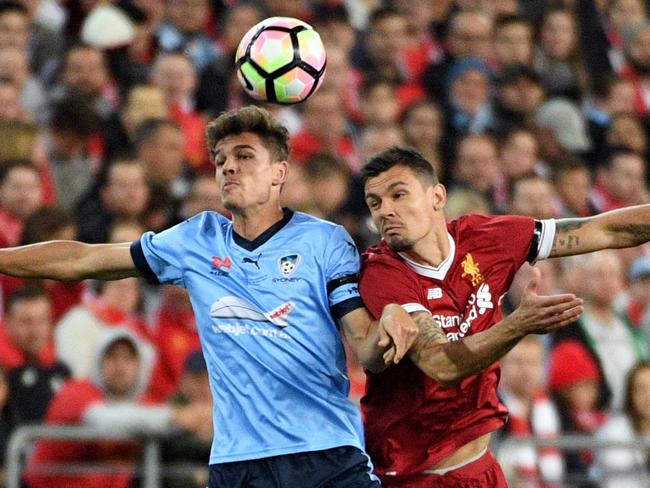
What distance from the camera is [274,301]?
5621 millimetres

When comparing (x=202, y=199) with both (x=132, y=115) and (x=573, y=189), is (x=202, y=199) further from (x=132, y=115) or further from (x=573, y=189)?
(x=573, y=189)

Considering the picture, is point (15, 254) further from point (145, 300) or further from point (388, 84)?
point (388, 84)

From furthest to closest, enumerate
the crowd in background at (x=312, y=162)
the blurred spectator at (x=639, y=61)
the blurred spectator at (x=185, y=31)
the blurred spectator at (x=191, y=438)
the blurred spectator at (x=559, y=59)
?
the blurred spectator at (x=639, y=61), the blurred spectator at (x=559, y=59), the blurred spectator at (x=185, y=31), the crowd in background at (x=312, y=162), the blurred spectator at (x=191, y=438)

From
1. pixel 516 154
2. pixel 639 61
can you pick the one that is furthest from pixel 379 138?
pixel 639 61

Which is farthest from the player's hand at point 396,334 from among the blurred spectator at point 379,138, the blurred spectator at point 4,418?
the blurred spectator at point 379,138

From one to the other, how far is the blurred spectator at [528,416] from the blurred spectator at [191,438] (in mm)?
1858

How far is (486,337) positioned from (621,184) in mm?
6936

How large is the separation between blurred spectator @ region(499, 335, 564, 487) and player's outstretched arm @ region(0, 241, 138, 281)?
3517mm

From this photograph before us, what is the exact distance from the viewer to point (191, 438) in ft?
26.2

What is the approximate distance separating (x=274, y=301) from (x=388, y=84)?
Result: 6110mm

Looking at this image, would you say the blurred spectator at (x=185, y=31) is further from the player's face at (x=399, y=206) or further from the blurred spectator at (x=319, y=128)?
the player's face at (x=399, y=206)

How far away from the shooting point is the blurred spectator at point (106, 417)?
25.7ft

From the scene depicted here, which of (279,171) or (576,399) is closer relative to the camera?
(279,171)

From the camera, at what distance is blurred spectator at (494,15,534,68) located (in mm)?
12914
